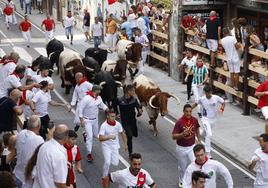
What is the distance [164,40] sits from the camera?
26938 mm

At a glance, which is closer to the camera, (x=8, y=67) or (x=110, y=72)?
(x=8, y=67)

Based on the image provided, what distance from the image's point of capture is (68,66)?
2169cm

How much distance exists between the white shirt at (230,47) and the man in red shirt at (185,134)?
24.8 ft

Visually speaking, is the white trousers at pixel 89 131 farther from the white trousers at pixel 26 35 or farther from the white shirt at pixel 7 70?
the white trousers at pixel 26 35

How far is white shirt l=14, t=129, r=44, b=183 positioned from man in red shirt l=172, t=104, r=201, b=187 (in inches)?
129

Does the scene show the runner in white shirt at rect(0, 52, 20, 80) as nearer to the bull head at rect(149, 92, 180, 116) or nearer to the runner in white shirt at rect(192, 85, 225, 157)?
the bull head at rect(149, 92, 180, 116)

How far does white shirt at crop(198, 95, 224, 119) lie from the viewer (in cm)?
1522

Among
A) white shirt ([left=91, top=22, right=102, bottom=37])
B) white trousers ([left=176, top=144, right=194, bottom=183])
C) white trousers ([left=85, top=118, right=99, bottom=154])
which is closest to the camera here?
white trousers ([left=176, top=144, right=194, bottom=183])

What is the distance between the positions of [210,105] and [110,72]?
6.03 metres

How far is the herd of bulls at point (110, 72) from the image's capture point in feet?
57.9

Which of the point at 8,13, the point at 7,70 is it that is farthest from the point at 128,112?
the point at 8,13

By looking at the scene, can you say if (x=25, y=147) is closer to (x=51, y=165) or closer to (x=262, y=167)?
(x=51, y=165)

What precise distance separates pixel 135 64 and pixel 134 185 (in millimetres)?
14559

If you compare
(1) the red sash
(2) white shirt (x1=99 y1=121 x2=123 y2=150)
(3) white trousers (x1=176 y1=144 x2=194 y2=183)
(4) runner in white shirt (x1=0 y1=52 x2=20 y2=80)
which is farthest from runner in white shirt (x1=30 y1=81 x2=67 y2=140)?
(1) the red sash
